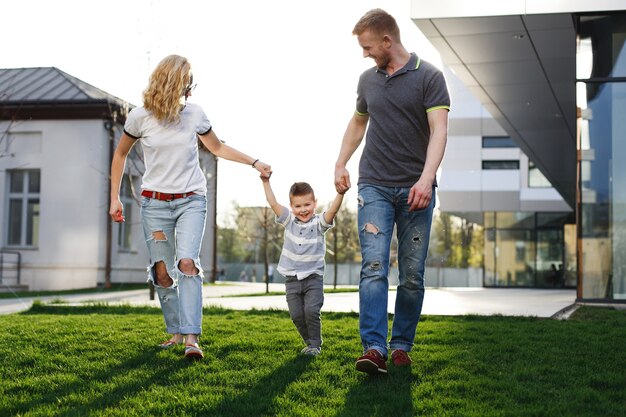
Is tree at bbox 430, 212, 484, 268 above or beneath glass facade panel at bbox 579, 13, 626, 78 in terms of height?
beneath

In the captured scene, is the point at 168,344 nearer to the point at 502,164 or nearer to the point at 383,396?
the point at 383,396

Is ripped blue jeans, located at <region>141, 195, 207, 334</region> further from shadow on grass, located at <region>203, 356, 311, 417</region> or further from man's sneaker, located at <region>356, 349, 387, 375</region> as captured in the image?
man's sneaker, located at <region>356, 349, 387, 375</region>

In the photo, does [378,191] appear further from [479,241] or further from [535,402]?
[479,241]

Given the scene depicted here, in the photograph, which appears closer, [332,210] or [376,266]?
[376,266]

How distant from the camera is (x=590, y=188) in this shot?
41.0 ft

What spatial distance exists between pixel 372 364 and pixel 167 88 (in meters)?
2.17

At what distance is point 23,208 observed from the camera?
912 inches

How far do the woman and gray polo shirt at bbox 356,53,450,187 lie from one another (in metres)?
0.91

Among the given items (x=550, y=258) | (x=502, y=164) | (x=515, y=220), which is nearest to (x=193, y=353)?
(x=550, y=258)

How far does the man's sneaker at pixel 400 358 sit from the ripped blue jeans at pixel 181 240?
1241 mm

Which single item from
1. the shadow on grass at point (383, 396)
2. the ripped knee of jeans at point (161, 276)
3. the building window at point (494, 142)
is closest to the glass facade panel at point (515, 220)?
the building window at point (494, 142)

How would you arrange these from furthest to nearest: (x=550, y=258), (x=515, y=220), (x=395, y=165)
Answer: (x=515, y=220)
(x=550, y=258)
(x=395, y=165)

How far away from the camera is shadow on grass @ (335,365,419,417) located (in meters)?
3.58

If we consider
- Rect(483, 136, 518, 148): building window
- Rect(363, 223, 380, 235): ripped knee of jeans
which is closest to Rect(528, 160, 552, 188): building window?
Rect(483, 136, 518, 148): building window
